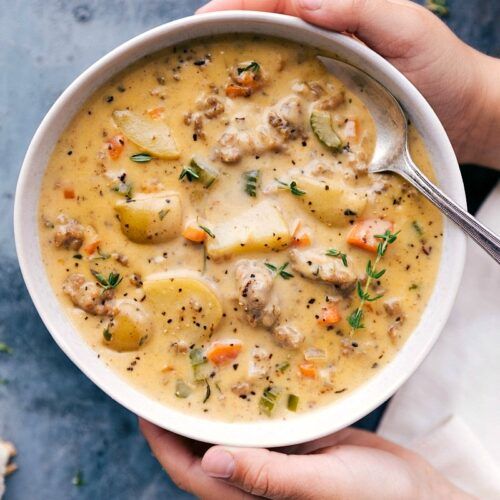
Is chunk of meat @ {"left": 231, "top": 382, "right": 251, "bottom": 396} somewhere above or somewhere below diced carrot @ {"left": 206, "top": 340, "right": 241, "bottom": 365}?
below

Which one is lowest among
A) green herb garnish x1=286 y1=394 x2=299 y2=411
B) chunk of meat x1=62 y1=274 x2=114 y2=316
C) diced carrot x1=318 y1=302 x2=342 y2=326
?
green herb garnish x1=286 y1=394 x2=299 y2=411

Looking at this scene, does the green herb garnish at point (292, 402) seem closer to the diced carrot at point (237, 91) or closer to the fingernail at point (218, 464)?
the fingernail at point (218, 464)

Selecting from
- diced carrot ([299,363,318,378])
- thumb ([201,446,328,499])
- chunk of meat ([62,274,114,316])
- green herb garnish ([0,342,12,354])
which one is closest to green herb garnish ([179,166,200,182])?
chunk of meat ([62,274,114,316])

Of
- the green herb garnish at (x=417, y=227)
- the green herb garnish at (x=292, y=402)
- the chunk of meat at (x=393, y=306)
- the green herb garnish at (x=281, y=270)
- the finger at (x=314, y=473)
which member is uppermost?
the green herb garnish at (x=417, y=227)

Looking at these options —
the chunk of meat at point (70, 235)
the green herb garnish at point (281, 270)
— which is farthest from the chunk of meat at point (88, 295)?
the green herb garnish at point (281, 270)

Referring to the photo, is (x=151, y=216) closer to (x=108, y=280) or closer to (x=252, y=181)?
(x=108, y=280)

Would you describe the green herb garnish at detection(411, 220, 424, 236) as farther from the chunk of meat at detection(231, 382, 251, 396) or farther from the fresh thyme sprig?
the chunk of meat at detection(231, 382, 251, 396)
